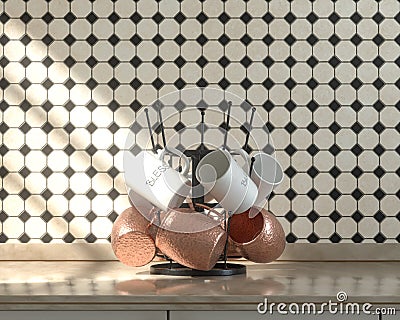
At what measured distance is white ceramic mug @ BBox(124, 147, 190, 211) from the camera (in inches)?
76.1

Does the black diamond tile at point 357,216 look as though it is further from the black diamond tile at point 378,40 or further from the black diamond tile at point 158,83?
the black diamond tile at point 158,83

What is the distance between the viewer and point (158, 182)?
1.93 m

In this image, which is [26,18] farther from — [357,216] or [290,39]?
[357,216]

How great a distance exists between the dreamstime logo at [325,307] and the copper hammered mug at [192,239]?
27 cm

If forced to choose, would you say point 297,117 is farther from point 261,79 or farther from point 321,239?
point 321,239

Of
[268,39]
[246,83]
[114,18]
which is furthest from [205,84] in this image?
[114,18]

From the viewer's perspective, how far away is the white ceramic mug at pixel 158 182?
76.1 inches

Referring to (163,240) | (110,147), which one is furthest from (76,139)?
(163,240)

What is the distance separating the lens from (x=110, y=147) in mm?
2363

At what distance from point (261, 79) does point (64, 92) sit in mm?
611

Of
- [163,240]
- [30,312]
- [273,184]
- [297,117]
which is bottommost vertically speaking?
[30,312]

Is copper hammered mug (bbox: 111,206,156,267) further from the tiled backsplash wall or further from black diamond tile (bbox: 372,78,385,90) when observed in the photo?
black diamond tile (bbox: 372,78,385,90)

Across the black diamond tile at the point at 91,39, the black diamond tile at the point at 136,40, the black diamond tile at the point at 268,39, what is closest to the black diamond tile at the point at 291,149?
the black diamond tile at the point at 268,39

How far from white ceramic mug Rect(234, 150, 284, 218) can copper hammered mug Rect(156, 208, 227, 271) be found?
0.18 meters
